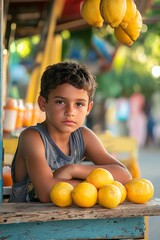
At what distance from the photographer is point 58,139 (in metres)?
3.14

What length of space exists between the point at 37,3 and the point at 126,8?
4650 mm

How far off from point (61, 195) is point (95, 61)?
9561 mm

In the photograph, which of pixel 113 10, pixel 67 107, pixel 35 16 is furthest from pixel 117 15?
pixel 35 16

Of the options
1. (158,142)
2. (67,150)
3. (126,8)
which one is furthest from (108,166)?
(158,142)

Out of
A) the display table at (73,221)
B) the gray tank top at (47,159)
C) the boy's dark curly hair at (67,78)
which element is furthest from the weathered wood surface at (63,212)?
the boy's dark curly hair at (67,78)

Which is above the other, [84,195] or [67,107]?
[67,107]

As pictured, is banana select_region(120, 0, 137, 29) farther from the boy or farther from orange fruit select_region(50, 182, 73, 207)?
orange fruit select_region(50, 182, 73, 207)

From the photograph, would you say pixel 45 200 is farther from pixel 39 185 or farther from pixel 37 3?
pixel 37 3

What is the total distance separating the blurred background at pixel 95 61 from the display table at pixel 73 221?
5.44ft

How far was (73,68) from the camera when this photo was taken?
3117 mm

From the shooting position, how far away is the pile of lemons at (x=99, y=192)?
8.18 ft

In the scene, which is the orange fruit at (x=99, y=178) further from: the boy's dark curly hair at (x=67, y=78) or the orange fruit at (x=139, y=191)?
the boy's dark curly hair at (x=67, y=78)

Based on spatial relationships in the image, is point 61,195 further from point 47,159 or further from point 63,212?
point 47,159

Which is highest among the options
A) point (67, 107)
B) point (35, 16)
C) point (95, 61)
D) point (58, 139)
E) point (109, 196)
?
point (95, 61)
